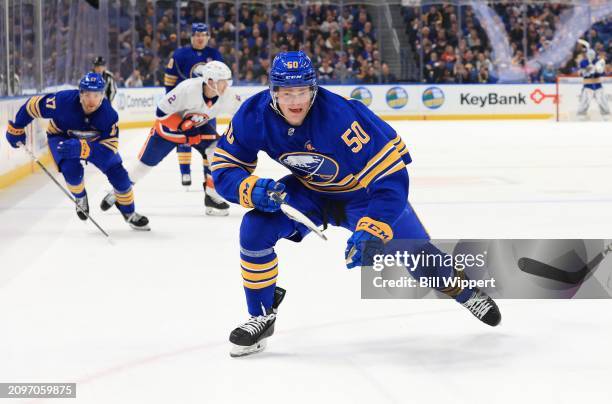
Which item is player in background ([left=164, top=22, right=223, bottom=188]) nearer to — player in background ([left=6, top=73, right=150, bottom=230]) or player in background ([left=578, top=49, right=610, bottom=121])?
player in background ([left=6, top=73, right=150, bottom=230])

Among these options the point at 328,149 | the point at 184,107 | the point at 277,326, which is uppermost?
the point at 328,149

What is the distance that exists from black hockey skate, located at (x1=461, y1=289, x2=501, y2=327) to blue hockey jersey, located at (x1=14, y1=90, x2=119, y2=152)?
3.17m

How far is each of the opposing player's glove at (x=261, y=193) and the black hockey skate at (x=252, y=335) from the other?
0.40 meters

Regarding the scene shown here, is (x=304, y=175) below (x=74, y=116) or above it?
above

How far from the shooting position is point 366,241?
2.89 meters

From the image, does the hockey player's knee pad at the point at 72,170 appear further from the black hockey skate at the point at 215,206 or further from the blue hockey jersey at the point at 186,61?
the blue hockey jersey at the point at 186,61

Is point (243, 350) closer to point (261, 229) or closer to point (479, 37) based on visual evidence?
point (261, 229)

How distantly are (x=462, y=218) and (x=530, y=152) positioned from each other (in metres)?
5.03

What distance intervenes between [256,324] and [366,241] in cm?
51

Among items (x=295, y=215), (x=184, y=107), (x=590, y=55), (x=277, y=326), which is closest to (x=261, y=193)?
(x=295, y=215)

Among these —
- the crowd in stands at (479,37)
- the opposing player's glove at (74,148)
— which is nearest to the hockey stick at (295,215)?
the opposing player's glove at (74,148)

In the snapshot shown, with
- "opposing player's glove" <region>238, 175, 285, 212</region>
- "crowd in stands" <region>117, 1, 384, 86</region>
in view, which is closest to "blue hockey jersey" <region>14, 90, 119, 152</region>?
"opposing player's glove" <region>238, 175, 285, 212</region>

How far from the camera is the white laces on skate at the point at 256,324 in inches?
122

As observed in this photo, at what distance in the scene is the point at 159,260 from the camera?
16.2 feet
